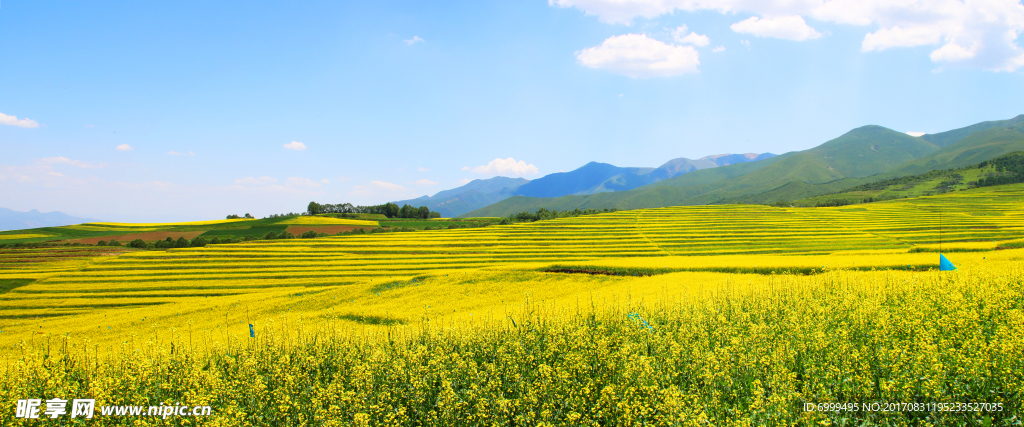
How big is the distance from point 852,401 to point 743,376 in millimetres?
2144

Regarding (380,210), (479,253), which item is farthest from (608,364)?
(380,210)

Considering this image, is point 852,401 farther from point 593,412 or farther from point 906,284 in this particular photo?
point 906,284

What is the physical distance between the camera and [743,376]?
10.2m

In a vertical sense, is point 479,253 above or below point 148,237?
below

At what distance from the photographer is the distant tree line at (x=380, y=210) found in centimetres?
15238

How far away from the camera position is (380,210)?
157m

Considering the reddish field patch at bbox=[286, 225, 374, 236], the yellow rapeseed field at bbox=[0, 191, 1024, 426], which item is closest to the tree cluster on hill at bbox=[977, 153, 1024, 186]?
the yellow rapeseed field at bbox=[0, 191, 1024, 426]

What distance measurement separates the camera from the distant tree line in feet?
500

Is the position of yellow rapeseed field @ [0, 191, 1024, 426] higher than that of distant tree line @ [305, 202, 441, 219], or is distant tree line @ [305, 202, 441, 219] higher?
distant tree line @ [305, 202, 441, 219]

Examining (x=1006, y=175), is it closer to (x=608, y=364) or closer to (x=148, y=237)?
(x=608, y=364)

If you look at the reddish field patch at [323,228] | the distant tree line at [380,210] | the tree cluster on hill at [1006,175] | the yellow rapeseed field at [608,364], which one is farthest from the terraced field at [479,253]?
the tree cluster on hill at [1006,175]

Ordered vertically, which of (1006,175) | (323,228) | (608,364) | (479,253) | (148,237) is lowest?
(479,253)

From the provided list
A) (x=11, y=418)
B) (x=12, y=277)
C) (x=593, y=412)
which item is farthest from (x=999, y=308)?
(x=12, y=277)

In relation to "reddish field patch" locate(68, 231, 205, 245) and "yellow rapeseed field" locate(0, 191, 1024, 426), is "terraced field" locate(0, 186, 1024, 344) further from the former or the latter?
"reddish field patch" locate(68, 231, 205, 245)
